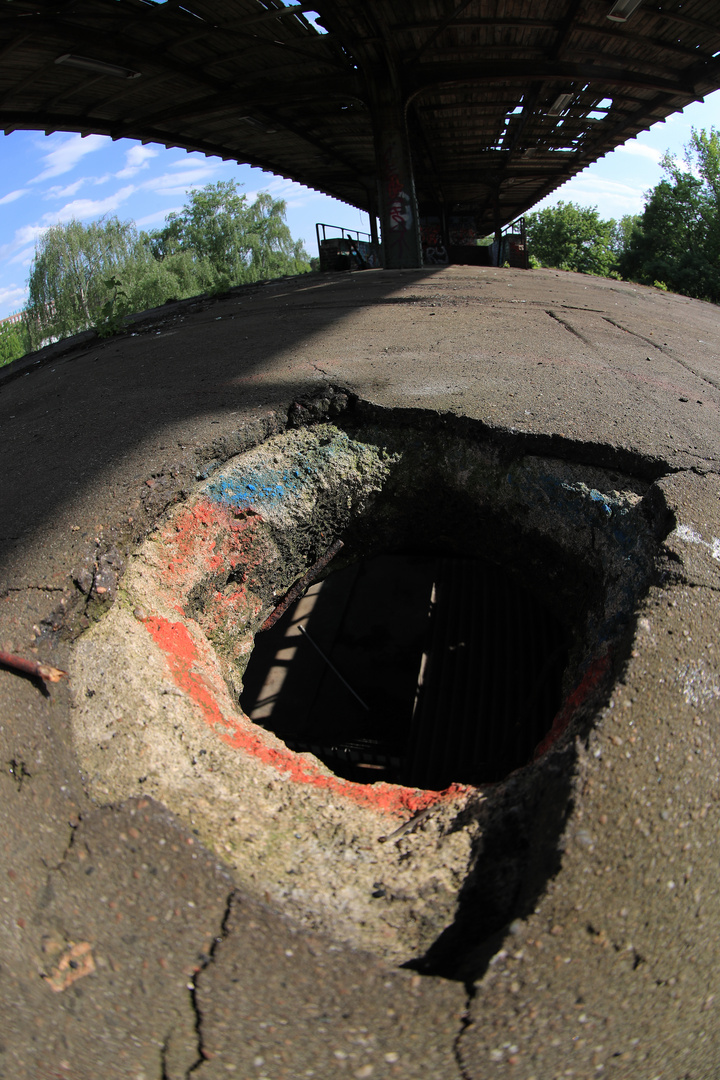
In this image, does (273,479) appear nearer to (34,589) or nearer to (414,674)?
(34,589)

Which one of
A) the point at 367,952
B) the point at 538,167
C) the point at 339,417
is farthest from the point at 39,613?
the point at 538,167

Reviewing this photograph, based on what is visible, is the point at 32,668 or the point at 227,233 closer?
the point at 32,668

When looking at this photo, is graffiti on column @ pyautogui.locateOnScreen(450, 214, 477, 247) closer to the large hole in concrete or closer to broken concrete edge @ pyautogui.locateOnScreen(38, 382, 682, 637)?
the large hole in concrete

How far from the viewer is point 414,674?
18.1 ft

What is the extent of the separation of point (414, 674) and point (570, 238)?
1425 inches

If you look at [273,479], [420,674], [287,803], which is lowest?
[420,674]

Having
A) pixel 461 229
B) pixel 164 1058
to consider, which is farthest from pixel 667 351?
pixel 461 229

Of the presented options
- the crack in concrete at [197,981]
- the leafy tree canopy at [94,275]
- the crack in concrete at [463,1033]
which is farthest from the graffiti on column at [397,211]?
the leafy tree canopy at [94,275]

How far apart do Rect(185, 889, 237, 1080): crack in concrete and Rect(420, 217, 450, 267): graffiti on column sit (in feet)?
64.2

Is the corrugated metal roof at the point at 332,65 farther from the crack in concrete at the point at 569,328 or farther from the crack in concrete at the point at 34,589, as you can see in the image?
the crack in concrete at the point at 34,589

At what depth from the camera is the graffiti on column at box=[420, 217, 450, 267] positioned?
18.5 meters

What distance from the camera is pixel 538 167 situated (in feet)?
48.8

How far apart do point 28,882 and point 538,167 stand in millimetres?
17463

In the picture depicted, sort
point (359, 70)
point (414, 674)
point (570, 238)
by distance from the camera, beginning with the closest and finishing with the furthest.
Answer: point (414, 674), point (359, 70), point (570, 238)
